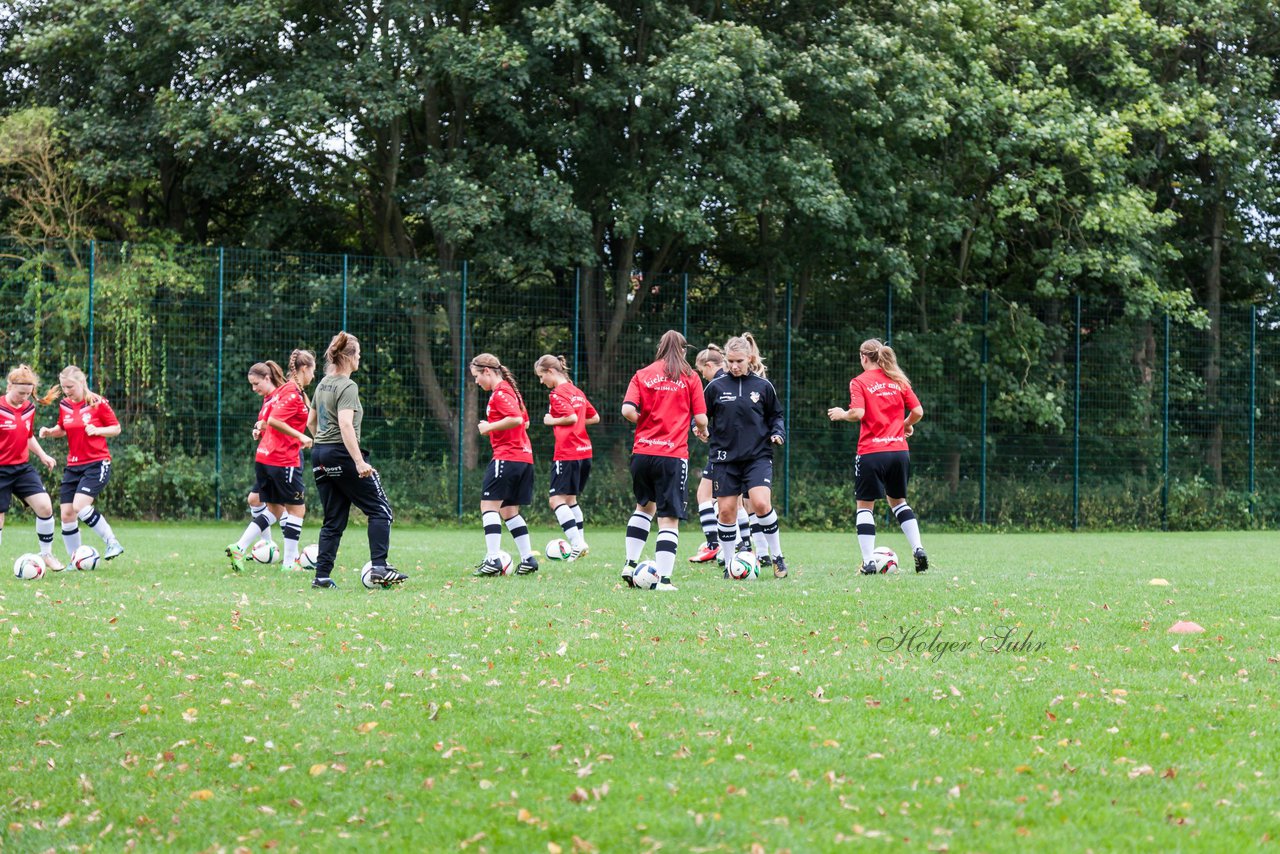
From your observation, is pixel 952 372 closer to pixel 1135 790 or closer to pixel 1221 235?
pixel 1221 235

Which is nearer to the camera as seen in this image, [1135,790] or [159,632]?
[1135,790]

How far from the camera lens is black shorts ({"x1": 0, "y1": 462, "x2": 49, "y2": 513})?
1194 centimetres

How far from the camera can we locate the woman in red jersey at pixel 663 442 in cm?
1047

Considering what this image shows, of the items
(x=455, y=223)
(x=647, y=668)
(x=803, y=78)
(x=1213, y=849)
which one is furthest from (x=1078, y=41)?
(x=1213, y=849)

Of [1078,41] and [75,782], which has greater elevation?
[1078,41]

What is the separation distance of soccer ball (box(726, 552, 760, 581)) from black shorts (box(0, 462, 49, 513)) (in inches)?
234

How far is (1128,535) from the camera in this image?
23344 mm

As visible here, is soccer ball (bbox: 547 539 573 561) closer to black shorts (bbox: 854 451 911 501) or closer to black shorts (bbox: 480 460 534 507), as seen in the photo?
black shorts (bbox: 480 460 534 507)

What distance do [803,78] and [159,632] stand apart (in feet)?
57.2

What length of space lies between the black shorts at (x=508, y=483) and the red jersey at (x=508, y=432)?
0.21ft

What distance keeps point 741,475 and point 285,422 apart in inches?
165

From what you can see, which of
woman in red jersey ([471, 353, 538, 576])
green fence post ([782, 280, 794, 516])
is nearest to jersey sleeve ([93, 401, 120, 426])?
woman in red jersey ([471, 353, 538, 576])

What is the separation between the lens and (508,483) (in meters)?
11.8

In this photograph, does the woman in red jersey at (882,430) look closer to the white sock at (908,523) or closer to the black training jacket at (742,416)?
the white sock at (908,523)
